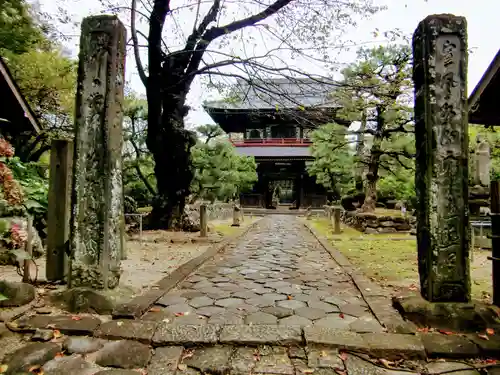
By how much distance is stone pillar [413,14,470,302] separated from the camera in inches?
121

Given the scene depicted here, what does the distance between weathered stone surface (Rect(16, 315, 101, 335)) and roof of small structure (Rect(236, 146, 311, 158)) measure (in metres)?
23.0

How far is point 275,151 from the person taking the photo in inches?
1036

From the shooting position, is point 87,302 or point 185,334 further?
point 87,302

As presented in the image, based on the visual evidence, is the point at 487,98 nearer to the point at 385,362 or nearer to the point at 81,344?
the point at 385,362

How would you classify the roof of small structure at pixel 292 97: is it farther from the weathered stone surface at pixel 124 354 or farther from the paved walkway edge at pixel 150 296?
the weathered stone surface at pixel 124 354

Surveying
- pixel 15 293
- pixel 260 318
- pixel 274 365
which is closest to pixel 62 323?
pixel 15 293

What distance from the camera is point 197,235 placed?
10008mm

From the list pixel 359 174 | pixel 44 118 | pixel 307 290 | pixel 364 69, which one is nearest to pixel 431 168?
pixel 307 290

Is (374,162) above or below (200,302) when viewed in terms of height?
above

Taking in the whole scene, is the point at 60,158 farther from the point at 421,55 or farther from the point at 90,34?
the point at 421,55

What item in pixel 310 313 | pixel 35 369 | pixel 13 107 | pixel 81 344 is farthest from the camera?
pixel 13 107

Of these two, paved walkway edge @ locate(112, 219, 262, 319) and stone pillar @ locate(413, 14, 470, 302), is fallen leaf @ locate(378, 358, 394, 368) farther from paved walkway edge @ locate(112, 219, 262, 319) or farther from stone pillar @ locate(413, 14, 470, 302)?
paved walkway edge @ locate(112, 219, 262, 319)

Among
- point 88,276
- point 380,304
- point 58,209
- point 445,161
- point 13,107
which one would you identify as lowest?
point 380,304

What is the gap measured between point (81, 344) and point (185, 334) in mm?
833
